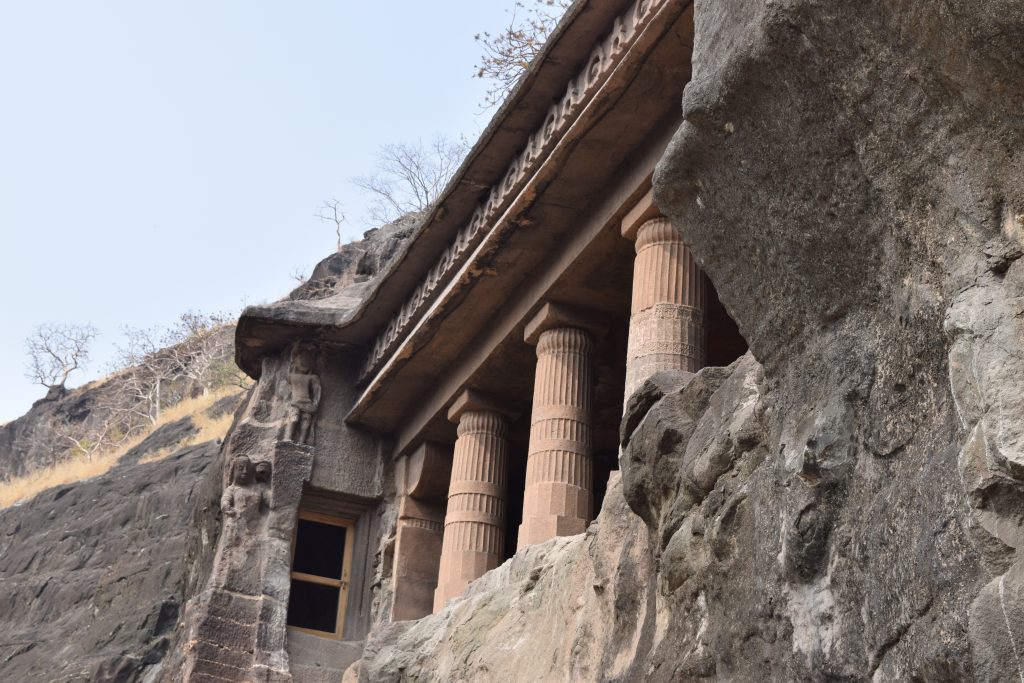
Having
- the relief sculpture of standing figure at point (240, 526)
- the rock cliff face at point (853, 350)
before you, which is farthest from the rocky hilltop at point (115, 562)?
the rock cliff face at point (853, 350)

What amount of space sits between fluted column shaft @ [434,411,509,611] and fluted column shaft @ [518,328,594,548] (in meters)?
1.67

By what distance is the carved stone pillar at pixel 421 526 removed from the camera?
45.3ft

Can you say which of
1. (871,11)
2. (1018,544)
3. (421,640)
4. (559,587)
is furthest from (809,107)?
(421,640)

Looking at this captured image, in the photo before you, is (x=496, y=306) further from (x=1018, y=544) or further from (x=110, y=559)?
(x=110, y=559)

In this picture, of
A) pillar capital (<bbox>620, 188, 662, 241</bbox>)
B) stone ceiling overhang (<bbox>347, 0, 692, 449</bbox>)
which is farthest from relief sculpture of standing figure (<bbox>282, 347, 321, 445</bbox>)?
pillar capital (<bbox>620, 188, 662, 241</bbox>)

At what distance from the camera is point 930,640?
116 inches

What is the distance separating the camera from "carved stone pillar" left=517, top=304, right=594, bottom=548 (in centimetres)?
1062

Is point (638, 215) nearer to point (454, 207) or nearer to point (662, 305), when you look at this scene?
point (662, 305)

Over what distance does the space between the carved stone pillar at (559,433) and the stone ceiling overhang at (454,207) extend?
4.15 feet

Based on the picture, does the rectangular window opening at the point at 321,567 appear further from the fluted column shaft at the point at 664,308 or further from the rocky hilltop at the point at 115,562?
the fluted column shaft at the point at 664,308

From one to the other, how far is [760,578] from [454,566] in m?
8.99

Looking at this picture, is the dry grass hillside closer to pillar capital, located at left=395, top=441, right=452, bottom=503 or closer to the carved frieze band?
pillar capital, located at left=395, top=441, right=452, bottom=503

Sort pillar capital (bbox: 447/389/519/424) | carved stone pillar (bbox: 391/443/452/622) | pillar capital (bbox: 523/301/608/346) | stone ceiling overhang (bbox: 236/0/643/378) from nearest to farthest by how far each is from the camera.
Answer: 1. stone ceiling overhang (bbox: 236/0/643/378)
2. pillar capital (bbox: 523/301/608/346)
3. pillar capital (bbox: 447/389/519/424)
4. carved stone pillar (bbox: 391/443/452/622)

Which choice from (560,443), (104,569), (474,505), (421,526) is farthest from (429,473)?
(104,569)
